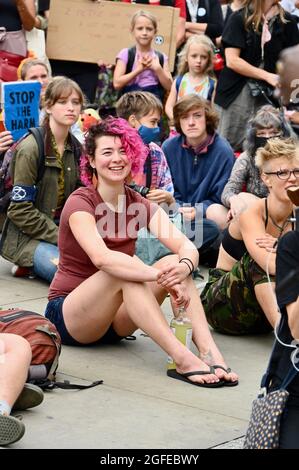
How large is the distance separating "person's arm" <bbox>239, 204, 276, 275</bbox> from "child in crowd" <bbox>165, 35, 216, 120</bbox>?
3810 millimetres

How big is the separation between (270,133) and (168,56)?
3269 mm

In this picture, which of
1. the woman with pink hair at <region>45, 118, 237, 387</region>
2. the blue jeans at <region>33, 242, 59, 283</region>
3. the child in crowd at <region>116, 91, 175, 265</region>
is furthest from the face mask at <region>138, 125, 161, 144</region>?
the woman with pink hair at <region>45, 118, 237, 387</region>

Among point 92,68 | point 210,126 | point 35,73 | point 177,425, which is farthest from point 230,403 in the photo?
point 92,68

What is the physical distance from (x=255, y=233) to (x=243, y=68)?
377 cm

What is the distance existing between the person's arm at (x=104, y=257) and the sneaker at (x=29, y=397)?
85cm

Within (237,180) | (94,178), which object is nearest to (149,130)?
(237,180)

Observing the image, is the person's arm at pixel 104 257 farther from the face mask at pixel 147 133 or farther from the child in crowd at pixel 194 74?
the child in crowd at pixel 194 74

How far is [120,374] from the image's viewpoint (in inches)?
210

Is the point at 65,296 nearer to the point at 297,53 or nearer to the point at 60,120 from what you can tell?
the point at 60,120

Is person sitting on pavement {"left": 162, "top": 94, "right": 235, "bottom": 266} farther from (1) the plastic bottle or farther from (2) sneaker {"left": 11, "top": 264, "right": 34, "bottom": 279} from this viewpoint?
(1) the plastic bottle

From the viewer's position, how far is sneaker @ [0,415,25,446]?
13.5 ft

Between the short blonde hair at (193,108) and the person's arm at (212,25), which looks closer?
the short blonde hair at (193,108)

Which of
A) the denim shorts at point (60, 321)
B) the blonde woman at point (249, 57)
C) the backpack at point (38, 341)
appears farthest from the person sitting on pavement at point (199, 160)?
the backpack at point (38, 341)

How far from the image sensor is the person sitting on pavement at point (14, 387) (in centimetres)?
411
